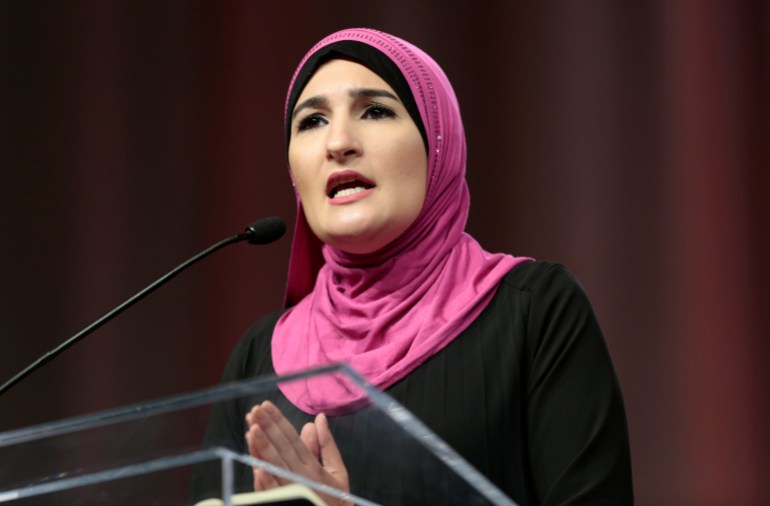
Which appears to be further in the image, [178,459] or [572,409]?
[572,409]

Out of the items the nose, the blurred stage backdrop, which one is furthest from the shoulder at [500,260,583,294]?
the blurred stage backdrop

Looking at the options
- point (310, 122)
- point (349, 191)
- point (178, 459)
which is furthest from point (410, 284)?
point (178, 459)

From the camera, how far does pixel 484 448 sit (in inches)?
56.1

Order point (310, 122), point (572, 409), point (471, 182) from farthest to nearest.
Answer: point (471, 182)
point (310, 122)
point (572, 409)

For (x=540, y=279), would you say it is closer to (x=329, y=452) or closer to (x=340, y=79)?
(x=340, y=79)

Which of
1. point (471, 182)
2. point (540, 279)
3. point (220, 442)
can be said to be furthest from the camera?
point (471, 182)

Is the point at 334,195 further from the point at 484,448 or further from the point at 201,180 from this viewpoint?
the point at 201,180

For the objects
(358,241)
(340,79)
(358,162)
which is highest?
(340,79)

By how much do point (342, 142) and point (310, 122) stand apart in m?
0.12

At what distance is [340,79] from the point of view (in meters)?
1.63

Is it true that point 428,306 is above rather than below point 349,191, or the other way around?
below

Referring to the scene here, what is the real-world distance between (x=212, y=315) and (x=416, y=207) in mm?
1307

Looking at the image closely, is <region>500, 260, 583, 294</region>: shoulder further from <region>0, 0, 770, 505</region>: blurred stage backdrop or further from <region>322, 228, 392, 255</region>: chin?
A: <region>0, 0, 770, 505</region>: blurred stage backdrop

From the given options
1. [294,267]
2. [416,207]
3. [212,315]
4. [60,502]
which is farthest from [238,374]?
[212,315]
